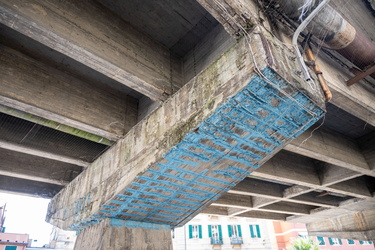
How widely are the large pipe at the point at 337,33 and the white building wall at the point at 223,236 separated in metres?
21.1

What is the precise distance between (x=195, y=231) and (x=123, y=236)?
21217 mm

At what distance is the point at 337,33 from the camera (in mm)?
3889

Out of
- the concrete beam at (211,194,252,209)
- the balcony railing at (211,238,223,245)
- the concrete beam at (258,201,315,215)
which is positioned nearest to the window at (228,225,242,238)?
the balcony railing at (211,238,223,245)

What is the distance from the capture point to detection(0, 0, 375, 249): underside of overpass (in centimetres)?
308

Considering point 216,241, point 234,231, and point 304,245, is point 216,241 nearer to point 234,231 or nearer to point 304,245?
point 234,231

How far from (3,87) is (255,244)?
28.2 meters

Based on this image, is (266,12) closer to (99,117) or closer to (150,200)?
(99,117)

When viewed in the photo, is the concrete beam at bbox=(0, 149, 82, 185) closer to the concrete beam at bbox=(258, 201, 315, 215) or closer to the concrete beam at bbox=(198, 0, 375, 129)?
the concrete beam at bbox=(198, 0, 375, 129)

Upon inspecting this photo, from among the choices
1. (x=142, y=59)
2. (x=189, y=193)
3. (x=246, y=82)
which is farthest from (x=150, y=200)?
(x=246, y=82)

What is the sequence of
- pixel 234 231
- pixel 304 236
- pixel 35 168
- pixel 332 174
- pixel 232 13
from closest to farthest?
pixel 232 13 < pixel 35 168 < pixel 332 174 < pixel 234 231 < pixel 304 236

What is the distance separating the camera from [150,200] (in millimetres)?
4703

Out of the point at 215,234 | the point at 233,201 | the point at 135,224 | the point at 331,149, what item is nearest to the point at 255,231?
the point at 215,234

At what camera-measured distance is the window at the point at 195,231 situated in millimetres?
24141

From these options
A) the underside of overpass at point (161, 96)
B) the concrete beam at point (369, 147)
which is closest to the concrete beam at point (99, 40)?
the underside of overpass at point (161, 96)
